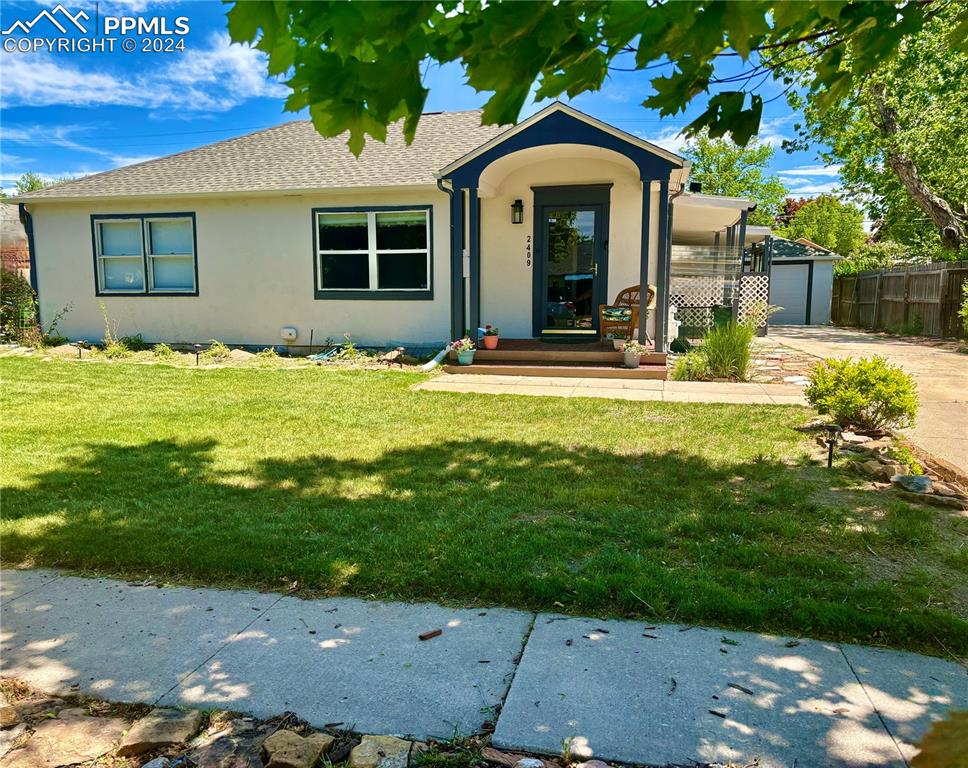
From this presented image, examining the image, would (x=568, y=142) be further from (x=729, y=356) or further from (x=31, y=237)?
(x=31, y=237)

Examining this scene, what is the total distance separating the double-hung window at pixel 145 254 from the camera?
13.9 meters

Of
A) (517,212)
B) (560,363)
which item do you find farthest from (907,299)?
(560,363)

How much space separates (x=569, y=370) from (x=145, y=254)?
9.52 meters

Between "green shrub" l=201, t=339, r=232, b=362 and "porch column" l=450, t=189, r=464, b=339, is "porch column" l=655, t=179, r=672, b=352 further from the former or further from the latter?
"green shrub" l=201, t=339, r=232, b=362

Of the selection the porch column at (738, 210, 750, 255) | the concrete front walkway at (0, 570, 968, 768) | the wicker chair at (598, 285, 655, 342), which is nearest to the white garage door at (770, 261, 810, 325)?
the porch column at (738, 210, 750, 255)

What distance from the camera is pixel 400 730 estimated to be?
235cm

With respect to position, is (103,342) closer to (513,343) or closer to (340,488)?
(513,343)

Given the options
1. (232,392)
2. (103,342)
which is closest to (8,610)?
(232,392)

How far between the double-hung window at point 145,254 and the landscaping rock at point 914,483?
13.0 meters

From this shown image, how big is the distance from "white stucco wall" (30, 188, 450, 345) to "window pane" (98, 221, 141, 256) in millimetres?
267

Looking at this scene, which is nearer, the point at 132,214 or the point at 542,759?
the point at 542,759

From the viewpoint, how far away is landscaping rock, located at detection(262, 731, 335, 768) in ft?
7.11

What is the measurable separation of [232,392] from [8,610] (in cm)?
587

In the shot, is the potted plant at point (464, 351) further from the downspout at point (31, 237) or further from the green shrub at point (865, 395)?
the downspout at point (31, 237)
